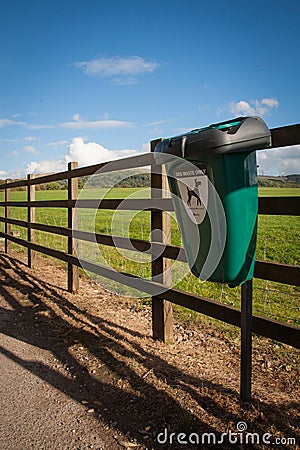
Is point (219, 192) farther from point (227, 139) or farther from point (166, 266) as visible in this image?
point (166, 266)

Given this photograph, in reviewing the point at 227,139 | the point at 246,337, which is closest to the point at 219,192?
the point at 227,139

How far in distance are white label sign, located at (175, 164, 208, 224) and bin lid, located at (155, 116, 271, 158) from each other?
0.38ft

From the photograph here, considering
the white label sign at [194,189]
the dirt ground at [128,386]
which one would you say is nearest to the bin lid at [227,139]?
the white label sign at [194,189]

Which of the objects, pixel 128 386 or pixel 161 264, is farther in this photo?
pixel 161 264

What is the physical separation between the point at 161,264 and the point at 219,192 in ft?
5.05

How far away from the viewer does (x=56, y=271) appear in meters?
7.37

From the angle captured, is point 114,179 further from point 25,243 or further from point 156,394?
point 25,243

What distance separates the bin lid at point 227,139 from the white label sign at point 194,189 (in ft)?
0.38

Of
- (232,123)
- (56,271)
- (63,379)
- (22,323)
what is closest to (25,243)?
(56,271)

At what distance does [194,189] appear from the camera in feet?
7.62

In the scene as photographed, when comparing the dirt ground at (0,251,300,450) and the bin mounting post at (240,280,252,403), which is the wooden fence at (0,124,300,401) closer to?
the bin mounting post at (240,280,252,403)

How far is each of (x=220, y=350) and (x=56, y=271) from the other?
447cm

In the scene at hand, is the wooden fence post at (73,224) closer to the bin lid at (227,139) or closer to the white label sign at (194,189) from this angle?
the white label sign at (194,189)

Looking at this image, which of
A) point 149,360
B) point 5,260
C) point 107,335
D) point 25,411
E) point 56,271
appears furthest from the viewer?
point 5,260
